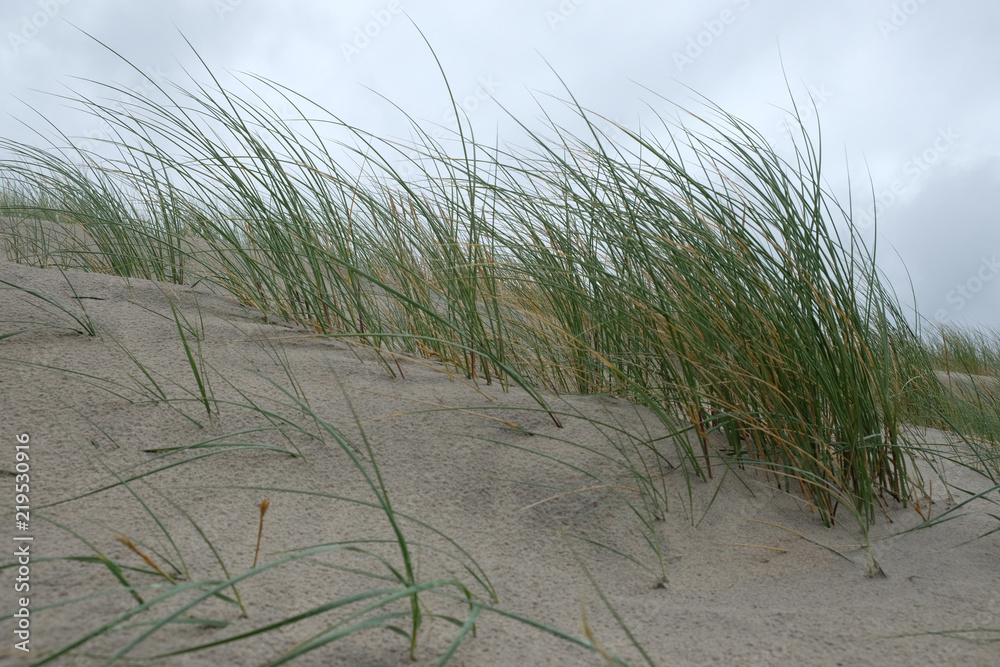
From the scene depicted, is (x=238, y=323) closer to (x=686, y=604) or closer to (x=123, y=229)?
(x=123, y=229)

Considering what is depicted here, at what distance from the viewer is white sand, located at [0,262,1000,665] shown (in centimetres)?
98

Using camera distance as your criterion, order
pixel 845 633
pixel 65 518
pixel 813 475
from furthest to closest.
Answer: pixel 813 475 < pixel 65 518 < pixel 845 633

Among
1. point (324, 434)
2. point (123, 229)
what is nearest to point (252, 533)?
point (324, 434)

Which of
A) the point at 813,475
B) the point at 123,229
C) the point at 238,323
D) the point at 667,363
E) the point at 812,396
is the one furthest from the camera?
the point at 123,229

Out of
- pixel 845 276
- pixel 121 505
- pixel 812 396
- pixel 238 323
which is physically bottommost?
pixel 121 505

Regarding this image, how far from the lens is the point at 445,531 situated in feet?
4.38

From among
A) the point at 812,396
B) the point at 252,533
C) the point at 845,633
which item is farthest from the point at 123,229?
the point at 845,633

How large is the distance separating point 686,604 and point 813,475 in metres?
0.45

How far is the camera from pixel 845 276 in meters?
1.62

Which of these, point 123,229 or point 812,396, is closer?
point 812,396

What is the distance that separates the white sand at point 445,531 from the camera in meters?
0.98

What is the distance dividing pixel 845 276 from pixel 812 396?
0.31 meters

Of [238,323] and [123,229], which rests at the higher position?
[123,229]

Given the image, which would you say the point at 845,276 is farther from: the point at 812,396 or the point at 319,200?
the point at 319,200
